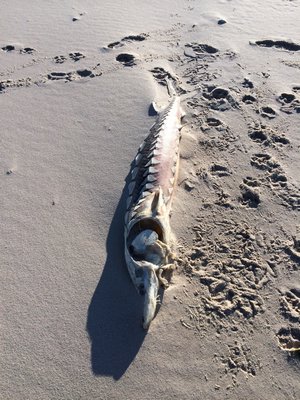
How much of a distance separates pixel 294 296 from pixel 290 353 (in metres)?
0.55

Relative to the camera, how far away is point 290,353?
3418mm

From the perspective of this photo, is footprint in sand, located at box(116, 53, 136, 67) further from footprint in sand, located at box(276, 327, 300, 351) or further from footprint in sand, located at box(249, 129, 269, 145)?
footprint in sand, located at box(276, 327, 300, 351)

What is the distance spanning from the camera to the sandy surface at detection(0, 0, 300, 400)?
335 cm

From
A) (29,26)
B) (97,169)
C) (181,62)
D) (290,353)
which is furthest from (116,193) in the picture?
(29,26)

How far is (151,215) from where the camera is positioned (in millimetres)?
3896

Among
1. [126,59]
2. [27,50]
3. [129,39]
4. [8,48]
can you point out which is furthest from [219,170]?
[8,48]

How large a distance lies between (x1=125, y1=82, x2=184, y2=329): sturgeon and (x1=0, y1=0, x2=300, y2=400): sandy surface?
165mm

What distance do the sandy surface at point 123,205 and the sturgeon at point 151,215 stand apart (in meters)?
0.16

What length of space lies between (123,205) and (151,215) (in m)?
0.65

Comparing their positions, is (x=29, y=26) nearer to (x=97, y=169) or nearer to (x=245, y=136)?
(x=97, y=169)

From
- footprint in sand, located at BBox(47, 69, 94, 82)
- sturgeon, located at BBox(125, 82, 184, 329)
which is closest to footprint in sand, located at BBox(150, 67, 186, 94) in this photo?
footprint in sand, located at BBox(47, 69, 94, 82)

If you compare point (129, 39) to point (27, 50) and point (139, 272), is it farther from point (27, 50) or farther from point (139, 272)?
point (139, 272)

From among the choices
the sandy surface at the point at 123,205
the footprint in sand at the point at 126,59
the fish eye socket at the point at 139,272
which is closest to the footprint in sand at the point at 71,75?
the sandy surface at the point at 123,205

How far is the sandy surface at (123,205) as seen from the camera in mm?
3354
